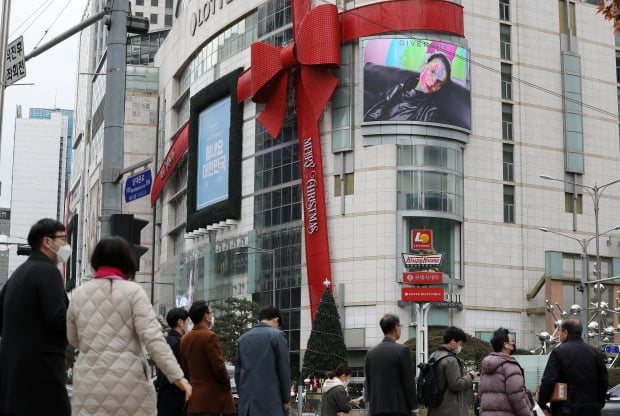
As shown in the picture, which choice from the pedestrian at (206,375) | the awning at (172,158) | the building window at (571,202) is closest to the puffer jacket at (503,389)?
the pedestrian at (206,375)

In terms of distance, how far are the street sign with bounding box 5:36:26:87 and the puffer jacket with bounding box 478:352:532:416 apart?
1171cm

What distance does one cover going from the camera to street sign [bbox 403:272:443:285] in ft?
178

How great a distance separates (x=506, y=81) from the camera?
6222 centimetres

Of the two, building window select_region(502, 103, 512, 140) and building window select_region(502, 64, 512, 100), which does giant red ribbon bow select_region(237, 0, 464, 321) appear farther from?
building window select_region(502, 103, 512, 140)

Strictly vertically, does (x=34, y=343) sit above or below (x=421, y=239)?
below

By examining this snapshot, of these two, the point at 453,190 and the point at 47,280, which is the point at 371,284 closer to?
the point at 453,190

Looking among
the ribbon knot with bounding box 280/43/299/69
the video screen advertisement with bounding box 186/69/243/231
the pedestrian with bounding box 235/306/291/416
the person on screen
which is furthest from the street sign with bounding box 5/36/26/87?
the video screen advertisement with bounding box 186/69/243/231

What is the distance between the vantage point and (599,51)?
65.8 m

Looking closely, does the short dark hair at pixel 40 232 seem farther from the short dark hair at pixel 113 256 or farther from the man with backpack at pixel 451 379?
the man with backpack at pixel 451 379

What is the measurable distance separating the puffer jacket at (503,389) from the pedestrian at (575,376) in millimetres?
418

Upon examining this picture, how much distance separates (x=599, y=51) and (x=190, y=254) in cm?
3003

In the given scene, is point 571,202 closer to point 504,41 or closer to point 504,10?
point 504,41

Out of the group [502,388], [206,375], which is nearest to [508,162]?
[502,388]

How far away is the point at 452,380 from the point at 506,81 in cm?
5178
